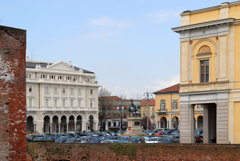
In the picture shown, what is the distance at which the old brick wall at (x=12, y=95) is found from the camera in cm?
1565

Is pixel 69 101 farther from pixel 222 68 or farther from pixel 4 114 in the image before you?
pixel 4 114

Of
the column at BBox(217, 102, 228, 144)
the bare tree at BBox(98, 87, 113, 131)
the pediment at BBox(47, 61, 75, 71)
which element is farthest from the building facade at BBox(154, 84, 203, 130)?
the column at BBox(217, 102, 228, 144)

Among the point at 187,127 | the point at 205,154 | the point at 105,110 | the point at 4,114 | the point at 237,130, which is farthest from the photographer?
the point at 105,110

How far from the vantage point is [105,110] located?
107812 mm

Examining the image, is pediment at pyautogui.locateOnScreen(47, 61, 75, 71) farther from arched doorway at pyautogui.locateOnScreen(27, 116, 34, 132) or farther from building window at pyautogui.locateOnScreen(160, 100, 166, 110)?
building window at pyautogui.locateOnScreen(160, 100, 166, 110)

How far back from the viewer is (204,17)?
3375 centimetres

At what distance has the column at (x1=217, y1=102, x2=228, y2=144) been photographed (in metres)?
31.4

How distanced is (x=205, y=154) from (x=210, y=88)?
8.82 meters

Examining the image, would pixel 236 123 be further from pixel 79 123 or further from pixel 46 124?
pixel 79 123

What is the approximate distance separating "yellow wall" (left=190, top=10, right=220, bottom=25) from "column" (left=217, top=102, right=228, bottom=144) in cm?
731

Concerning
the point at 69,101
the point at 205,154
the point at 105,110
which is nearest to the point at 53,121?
the point at 69,101

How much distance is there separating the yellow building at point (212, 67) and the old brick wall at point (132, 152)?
7095 mm

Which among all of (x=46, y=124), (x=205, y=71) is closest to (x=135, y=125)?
(x=205, y=71)

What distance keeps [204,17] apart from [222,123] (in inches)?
362
